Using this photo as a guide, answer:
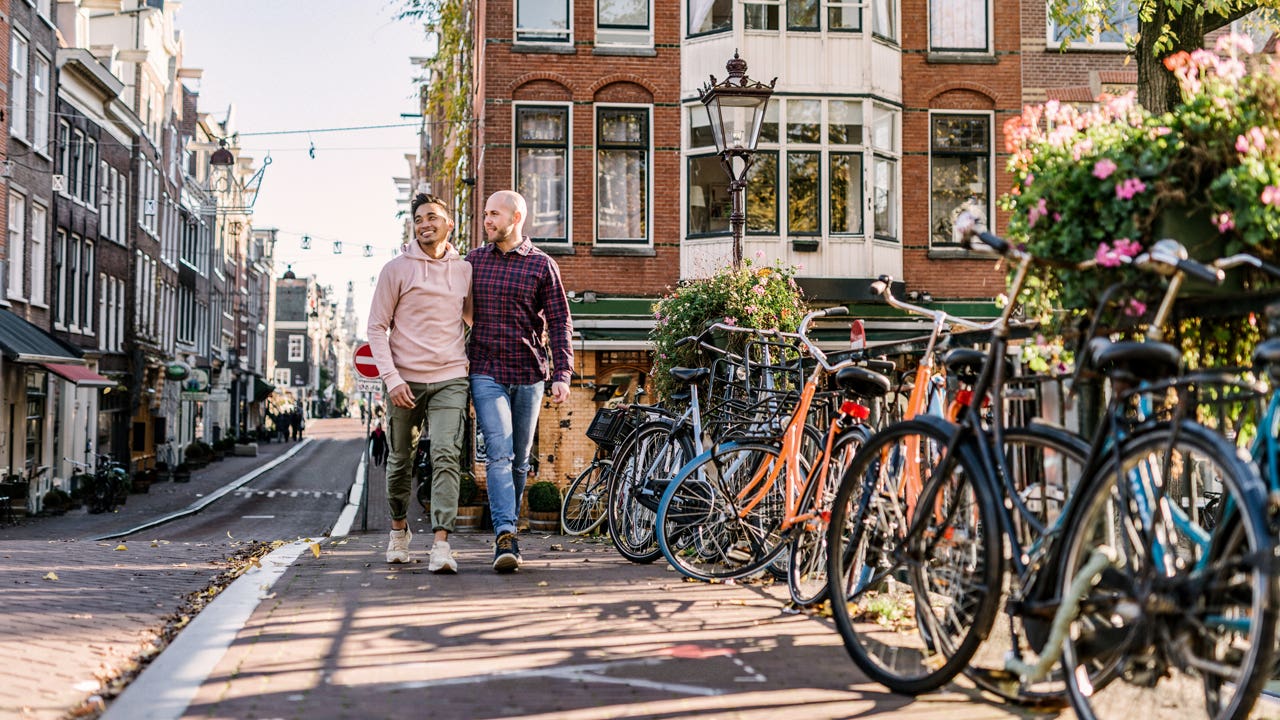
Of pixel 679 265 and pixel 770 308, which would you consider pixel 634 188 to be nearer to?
pixel 679 265

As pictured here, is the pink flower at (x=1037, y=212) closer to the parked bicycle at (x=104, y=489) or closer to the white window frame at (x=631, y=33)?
the white window frame at (x=631, y=33)

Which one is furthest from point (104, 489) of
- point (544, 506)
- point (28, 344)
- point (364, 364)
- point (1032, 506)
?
point (1032, 506)

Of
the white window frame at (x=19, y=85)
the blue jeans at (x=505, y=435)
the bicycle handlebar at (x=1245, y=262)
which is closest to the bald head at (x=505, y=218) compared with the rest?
the blue jeans at (x=505, y=435)

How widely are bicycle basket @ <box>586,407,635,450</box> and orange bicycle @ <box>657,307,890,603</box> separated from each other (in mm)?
2347

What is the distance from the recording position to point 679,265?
812 inches

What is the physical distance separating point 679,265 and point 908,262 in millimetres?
3756

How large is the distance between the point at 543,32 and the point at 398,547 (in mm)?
15232

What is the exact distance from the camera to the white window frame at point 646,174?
2059cm

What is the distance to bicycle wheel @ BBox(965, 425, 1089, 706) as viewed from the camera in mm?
3227

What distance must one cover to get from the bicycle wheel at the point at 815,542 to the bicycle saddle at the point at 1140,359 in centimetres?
192

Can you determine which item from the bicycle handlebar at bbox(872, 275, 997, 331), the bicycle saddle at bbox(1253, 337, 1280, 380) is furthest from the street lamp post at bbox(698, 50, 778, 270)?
the bicycle saddle at bbox(1253, 337, 1280, 380)

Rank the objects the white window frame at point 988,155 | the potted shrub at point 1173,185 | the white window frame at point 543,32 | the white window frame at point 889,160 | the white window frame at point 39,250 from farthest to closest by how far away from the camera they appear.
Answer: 1. the white window frame at point 39,250
2. the white window frame at point 988,155
3. the white window frame at point 543,32
4. the white window frame at point 889,160
5. the potted shrub at point 1173,185

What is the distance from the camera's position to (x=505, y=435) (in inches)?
258

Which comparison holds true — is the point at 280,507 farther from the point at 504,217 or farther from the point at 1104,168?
the point at 1104,168
